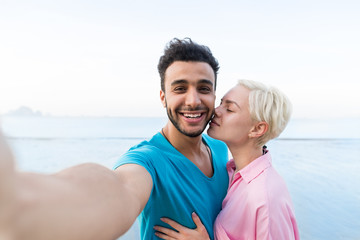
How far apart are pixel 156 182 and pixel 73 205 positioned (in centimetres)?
98

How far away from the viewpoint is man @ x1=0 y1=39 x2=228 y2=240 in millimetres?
478

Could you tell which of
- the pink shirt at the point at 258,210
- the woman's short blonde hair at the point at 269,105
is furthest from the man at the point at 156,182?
the woman's short blonde hair at the point at 269,105

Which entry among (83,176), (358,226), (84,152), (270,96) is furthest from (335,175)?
(84,152)

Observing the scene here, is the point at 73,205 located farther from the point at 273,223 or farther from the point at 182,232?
the point at 273,223

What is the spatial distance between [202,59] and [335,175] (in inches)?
215

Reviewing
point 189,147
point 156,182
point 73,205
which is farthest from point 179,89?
point 73,205

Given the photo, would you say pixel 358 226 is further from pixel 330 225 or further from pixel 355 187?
pixel 355 187

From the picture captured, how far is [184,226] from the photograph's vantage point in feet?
5.33

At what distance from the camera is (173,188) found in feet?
5.23

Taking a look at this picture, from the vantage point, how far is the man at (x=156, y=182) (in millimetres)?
478

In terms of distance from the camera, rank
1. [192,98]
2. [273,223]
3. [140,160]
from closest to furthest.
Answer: [140,160], [273,223], [192,98]

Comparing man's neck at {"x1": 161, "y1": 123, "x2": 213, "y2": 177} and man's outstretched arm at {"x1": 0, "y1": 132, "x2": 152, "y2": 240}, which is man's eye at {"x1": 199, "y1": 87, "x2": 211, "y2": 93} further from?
man's outstretched arm at {"x1": 0, "y1": 132, "x2": 152, "y2": 240}

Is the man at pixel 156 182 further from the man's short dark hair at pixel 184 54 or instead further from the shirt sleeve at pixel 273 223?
the shirt sleeve at pixel 273 223

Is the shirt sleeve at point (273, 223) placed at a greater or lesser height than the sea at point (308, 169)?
greater
